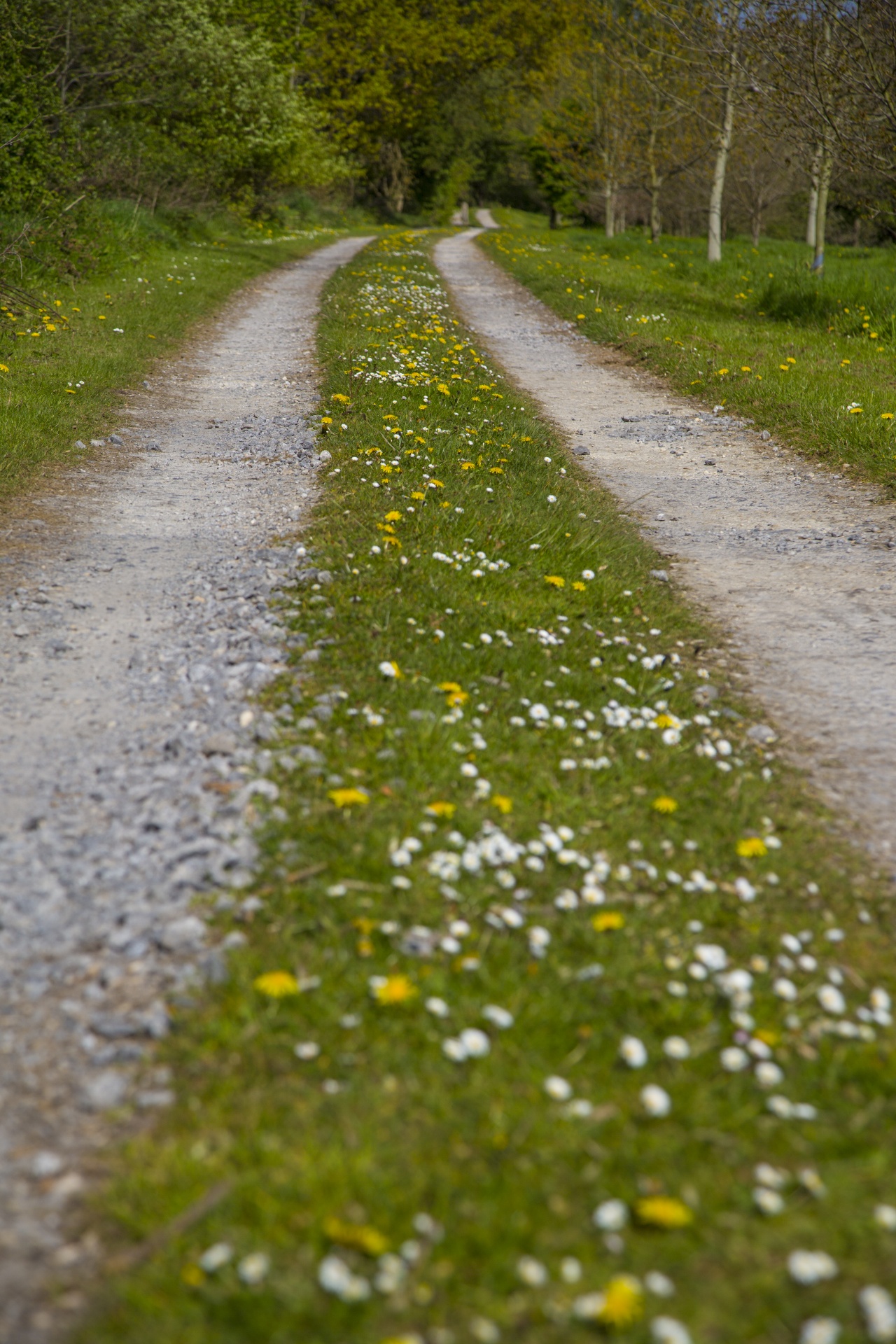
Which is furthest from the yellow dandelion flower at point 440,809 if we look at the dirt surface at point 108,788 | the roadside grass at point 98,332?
the roadside grass at point 98,332

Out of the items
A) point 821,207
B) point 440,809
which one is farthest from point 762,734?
point 821,207

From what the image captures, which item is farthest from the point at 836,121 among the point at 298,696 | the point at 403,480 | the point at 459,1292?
the point at 459,1292

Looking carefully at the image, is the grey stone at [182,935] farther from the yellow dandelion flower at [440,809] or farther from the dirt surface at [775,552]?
the dirt surface at [775,552]

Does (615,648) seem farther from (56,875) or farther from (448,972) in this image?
(56,875)

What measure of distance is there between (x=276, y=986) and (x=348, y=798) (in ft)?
3.08

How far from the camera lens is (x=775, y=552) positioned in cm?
745

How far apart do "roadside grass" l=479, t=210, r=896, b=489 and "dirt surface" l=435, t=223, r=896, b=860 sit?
0.51 meters

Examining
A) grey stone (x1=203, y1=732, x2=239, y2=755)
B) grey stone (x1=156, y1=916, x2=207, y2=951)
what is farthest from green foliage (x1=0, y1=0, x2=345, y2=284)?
grey stone (x1=156, y1=916, x2=207, y2=951)

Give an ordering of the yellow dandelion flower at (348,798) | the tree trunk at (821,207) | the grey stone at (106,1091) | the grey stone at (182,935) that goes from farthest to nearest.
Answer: the tree trunk at (821,207), the yellow dandelion flower at (348,798), the grey stone at (182,935), the grey stone at (106,1091)

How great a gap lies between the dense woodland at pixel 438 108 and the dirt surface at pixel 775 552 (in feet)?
16.2

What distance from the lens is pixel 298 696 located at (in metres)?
4.54

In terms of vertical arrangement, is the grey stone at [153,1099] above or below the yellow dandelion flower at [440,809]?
below

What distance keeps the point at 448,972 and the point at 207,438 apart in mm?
7914

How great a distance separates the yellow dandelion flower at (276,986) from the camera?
2.89 metres
